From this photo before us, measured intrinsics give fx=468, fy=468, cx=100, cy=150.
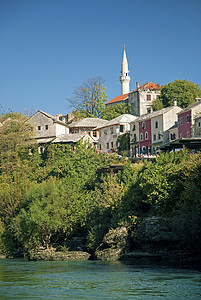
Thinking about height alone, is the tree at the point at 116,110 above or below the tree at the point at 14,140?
above

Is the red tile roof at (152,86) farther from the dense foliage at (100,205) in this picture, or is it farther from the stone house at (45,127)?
the dense foliage at (100,205)

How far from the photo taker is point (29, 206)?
4894cm

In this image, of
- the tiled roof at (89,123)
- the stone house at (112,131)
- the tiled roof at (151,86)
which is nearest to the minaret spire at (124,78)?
the tiled roof at (151,86)

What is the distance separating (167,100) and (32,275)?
248ft

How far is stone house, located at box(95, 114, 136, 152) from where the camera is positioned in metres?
91.2

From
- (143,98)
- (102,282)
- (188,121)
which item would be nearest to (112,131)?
(188,121)

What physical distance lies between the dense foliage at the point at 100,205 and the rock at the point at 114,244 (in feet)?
2.65

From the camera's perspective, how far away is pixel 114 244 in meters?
41.2

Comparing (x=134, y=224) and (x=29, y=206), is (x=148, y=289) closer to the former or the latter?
(x=134, y=224)

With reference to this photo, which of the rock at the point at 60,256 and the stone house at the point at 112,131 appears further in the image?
the stone house at the point at 112,131

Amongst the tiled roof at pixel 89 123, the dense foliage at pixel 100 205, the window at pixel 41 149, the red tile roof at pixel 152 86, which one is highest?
the red tile roof at pixel 152 86

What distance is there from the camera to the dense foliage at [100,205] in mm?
38125

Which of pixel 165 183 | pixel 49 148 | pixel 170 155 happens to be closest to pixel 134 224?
pixel 165 183

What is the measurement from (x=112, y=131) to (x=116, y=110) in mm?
23154
